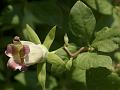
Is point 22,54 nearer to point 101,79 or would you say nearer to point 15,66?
point 15,66

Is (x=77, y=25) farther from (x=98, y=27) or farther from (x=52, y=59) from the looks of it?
(x=98, y=27)

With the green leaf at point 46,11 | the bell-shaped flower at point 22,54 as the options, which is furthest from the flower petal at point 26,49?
the green leaf at point 46,11

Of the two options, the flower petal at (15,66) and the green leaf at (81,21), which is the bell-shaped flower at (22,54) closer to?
the flower petal at (15,66)

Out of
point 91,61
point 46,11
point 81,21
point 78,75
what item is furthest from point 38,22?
point 91,61

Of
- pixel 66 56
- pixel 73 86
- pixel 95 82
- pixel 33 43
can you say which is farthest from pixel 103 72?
pixel 73 86

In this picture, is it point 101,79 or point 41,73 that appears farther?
point 101,79

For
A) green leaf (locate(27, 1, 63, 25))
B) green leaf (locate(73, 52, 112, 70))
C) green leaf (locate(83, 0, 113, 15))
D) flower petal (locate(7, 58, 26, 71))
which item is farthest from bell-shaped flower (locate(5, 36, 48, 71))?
green leaf (locate(27, 1, 63, 25))
